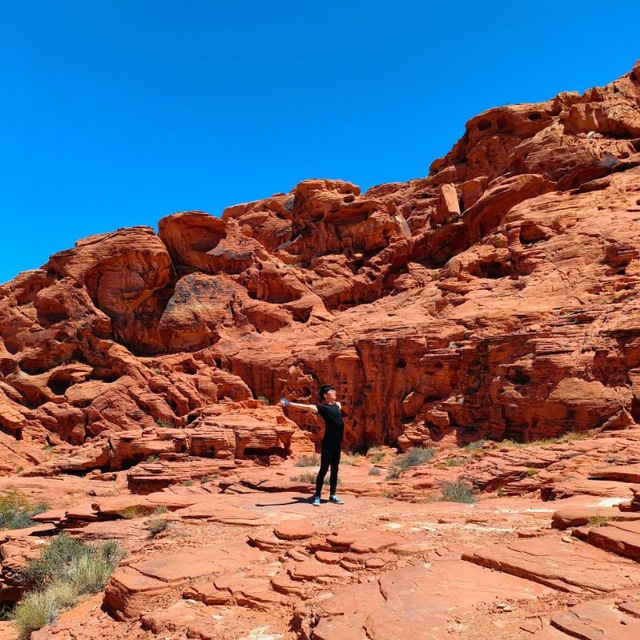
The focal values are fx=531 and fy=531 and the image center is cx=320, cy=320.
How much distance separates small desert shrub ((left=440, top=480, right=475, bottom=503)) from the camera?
1082 centimetres

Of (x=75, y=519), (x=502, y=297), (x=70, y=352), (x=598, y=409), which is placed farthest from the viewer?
(x=70, y=352)

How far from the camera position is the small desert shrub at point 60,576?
21.1 ft

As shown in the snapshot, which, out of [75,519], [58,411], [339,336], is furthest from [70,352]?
[75,519]

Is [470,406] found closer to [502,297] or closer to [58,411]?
[502,297]

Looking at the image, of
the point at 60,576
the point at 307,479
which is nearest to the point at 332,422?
the point at 307,479

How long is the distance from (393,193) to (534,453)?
38819mm

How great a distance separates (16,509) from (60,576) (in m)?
8.46

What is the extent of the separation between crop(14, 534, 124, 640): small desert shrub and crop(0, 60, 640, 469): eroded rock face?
10013 mm

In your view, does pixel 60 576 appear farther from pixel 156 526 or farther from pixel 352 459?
pixel 352 459

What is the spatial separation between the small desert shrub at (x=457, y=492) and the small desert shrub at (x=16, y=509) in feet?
32.0

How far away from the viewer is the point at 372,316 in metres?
26.9

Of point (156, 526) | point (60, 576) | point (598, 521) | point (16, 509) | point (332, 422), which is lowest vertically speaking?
point (16, 509)

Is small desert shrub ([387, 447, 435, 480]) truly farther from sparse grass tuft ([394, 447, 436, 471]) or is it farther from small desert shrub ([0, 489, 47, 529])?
small desert shrub ([0, 489, 47, 529])

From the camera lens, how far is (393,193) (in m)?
48.8
